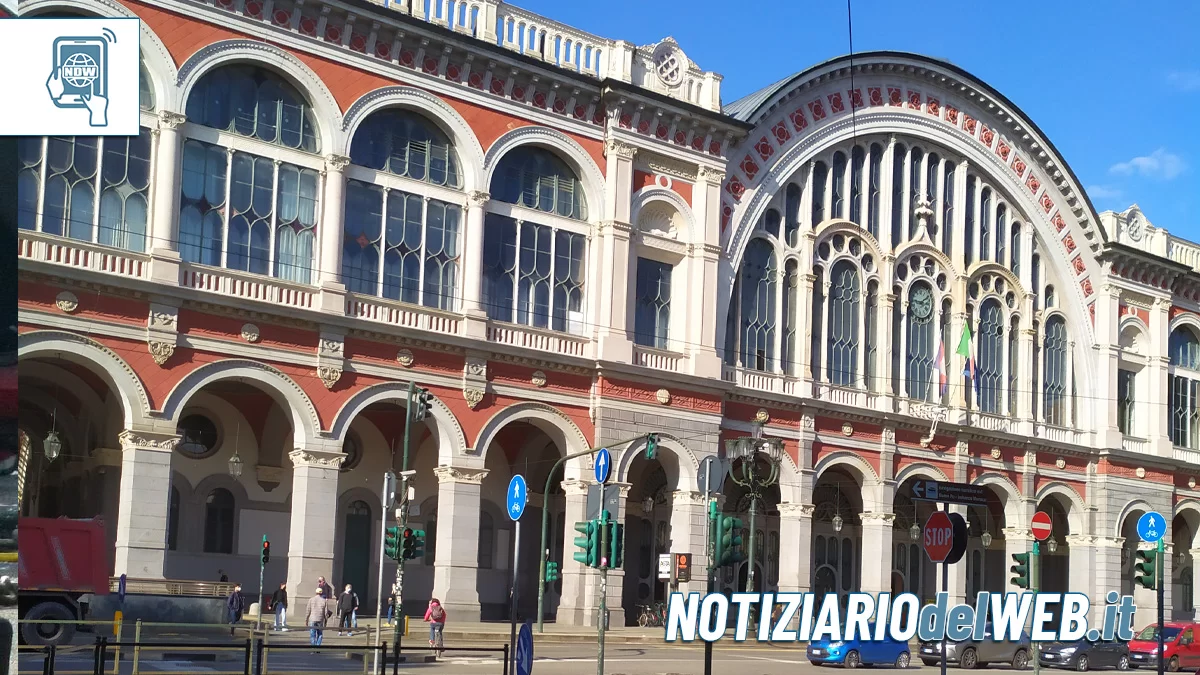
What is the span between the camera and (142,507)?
118ft

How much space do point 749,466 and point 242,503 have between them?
49.4ft

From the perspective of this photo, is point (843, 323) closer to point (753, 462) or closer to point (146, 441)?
point (753, 462)

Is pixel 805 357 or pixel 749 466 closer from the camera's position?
pixel 749 466

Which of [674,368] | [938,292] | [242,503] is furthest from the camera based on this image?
[938,292]

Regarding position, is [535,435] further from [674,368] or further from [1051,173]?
[1051,173]

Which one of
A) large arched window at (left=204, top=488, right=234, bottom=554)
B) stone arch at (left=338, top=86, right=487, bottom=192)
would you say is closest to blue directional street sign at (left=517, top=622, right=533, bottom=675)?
stone arch at (left=338, top=86, right=487, bottom=192)

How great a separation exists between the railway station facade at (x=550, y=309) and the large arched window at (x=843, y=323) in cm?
17

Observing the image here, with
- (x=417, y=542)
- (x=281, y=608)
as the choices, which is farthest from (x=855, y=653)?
(x=281, y=608)

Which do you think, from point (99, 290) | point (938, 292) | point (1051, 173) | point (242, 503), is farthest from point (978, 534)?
point (99, 290)

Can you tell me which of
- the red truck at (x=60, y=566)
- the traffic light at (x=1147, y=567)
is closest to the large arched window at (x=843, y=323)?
the traffic light at (x=1147, y=567)

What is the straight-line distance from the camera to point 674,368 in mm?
46594

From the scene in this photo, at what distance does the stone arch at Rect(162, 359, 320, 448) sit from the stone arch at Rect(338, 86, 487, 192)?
6.49 m

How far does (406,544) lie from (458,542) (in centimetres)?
827

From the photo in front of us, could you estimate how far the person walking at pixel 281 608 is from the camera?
120 feet
